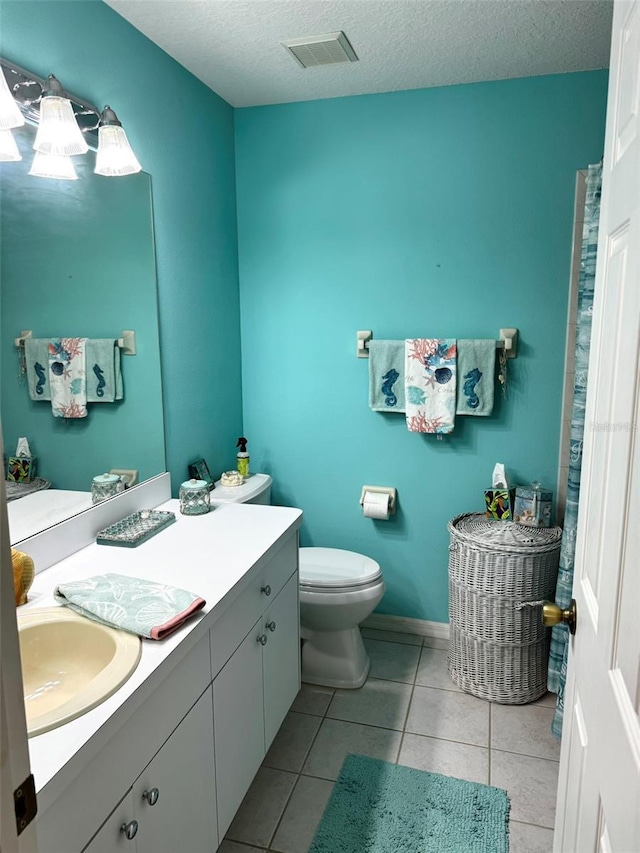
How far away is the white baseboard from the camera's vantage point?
280cm

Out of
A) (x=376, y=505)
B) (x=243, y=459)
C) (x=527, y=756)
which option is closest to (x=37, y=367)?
(x=243, y=459)

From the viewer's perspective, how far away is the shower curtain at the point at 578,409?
1953 mm

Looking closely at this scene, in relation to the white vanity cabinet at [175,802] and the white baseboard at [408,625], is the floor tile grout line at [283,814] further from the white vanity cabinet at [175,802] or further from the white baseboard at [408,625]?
the white baseboard at [408,625]

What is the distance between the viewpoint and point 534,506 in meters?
2.39

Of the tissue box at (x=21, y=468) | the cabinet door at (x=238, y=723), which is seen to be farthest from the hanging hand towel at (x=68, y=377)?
the cabinet door at (x=238, y=723)

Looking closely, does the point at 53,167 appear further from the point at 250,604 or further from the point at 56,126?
the point at 250,604

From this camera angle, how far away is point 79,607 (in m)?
1.31

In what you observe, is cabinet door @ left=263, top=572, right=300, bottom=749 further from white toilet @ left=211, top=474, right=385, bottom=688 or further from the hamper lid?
the hamper lid

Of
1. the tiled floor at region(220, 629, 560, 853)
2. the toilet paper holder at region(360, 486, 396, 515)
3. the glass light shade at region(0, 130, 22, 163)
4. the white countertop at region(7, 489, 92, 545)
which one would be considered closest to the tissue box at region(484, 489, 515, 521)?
the toilet paper holder at region(360, 486, 396, 515)

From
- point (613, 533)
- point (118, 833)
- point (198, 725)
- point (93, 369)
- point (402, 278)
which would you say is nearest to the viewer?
point (613, 533)

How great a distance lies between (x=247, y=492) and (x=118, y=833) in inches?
59.6

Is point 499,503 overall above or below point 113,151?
below

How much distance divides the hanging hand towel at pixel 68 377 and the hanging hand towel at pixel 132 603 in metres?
0.53

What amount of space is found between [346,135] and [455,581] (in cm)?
198
